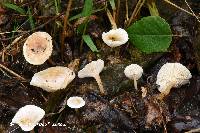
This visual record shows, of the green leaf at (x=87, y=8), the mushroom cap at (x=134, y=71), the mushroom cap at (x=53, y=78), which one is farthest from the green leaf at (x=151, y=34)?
the mushroom cap at (x=53, y=78)

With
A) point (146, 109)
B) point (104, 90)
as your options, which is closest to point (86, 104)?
point (104, 90)

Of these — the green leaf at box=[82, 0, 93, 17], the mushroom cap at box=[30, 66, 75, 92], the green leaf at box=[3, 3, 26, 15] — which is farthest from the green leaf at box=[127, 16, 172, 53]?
Answer: the green leaf at box=[3, 3, 26, 15]

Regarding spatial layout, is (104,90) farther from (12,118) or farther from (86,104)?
(12,118)

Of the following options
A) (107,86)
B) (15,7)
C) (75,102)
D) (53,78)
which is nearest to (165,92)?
(107,86)

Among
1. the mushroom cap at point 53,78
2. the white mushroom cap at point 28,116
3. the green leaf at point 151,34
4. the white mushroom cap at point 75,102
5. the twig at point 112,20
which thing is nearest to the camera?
the white mushroom cap at point 28,116

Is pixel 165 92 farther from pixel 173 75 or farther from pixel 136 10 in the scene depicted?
pixel 136 10

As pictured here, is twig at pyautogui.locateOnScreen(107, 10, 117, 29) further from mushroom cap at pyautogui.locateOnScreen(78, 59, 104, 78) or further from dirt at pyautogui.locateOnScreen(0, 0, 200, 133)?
mushroom cap at pyautogui.locateOnScreen(78, 59, 104, 78)

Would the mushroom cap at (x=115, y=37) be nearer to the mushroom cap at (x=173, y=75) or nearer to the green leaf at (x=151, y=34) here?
the green leaf at (x=151, y=34)
